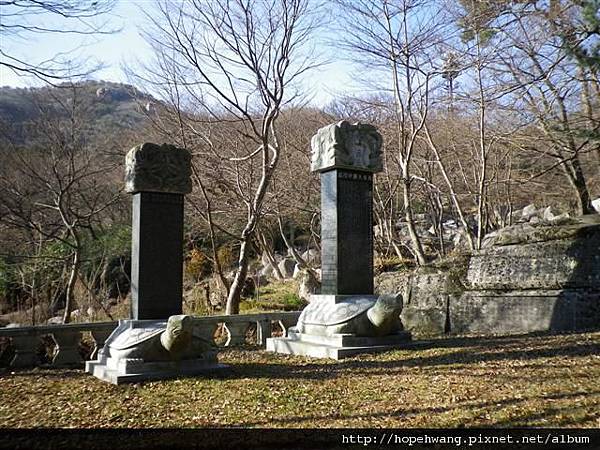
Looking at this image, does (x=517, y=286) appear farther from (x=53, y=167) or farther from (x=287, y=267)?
(x=287, y=267)

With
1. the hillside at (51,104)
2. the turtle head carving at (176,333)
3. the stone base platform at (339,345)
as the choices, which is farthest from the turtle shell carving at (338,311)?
the hillside at (51,104)

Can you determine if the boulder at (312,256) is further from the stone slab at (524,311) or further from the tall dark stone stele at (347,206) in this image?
the tall dark stone stele at (347,206)

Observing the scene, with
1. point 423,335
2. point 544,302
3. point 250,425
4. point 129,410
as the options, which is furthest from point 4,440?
point 544,302

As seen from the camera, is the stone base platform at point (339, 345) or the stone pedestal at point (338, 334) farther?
the stone pedestal at point (338, 334)

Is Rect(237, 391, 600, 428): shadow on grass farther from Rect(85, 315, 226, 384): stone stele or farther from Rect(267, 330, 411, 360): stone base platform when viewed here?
Rect(267, 330, 411, 360): stone base platform

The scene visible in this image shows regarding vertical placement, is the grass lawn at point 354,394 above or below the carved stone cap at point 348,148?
below

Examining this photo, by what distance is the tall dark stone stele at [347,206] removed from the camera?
817cm

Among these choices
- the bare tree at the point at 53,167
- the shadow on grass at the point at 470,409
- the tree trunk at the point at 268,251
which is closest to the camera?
the shadow on grass at the point at 470,409

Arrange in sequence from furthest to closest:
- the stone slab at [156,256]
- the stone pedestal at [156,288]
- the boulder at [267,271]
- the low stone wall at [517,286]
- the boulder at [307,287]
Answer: the boulder at [267,271] < the boulder at [307,287] < the low stone wall at [517,286] < the stone slab at [156,256] < the stone pedestal at [156,288]

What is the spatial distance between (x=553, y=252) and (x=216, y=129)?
9880 mm

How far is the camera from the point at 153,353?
244 inches

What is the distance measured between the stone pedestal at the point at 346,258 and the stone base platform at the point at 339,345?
15mm

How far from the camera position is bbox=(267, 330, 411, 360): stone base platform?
23.9 ft

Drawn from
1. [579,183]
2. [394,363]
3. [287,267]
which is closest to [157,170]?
[394,363]
